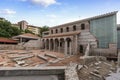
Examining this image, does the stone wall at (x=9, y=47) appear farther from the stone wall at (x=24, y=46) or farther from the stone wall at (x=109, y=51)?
the stone wall at (x=109, y=51)

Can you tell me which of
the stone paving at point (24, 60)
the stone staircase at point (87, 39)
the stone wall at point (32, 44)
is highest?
the stone staircase at point (87, 39)

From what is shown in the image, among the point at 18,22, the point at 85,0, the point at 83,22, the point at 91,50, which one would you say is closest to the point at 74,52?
the point at 91,50

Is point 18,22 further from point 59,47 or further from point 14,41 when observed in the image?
point 59,47

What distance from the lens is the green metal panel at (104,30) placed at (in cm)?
1991

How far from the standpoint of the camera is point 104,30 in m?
21.0

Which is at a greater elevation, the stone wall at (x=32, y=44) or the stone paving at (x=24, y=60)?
the stone wall at (x=32, y=44)

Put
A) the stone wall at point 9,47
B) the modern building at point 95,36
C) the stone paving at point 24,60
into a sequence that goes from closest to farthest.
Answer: the stone paving at point 24,60, the modern building at point 95,36, the stone wall at point 9,47

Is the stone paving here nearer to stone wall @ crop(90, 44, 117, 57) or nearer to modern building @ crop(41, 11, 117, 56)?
modern building @ crop(41, 11, 117, 56)

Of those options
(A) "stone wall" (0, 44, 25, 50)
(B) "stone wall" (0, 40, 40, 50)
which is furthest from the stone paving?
(B) "stone wall" (0, 40, 40, 50)

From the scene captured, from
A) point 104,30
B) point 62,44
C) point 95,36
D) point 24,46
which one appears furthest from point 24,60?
point 24,46

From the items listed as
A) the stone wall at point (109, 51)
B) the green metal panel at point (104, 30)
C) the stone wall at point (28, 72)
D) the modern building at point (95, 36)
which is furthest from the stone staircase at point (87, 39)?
the stone wall at point (28, 72)

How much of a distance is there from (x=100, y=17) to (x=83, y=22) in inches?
143

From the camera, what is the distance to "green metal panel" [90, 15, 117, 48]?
19906 mm

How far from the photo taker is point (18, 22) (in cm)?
8306
